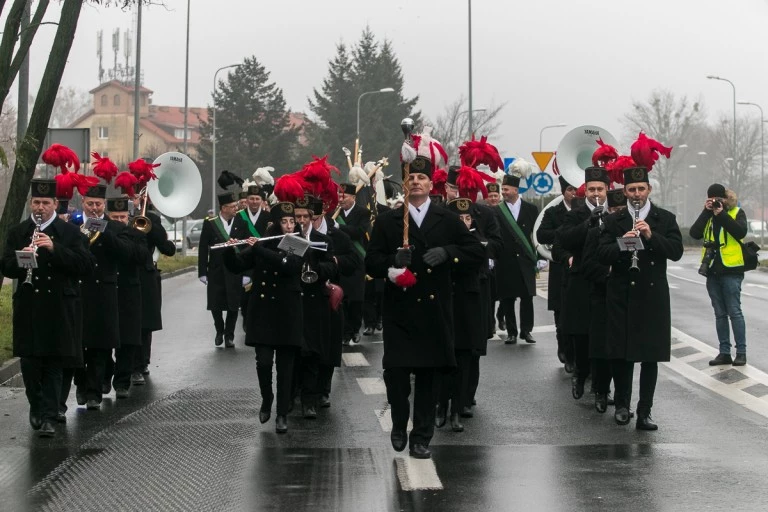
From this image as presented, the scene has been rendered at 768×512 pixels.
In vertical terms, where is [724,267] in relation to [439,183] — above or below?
below

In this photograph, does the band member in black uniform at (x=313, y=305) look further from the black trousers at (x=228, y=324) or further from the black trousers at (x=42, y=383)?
the black trousers at (x=228, y=324)

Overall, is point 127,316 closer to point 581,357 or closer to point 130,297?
point 130,297

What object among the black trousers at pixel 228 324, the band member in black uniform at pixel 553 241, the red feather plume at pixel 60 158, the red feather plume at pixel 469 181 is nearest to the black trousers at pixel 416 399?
the red feather plume at pixel 469 181

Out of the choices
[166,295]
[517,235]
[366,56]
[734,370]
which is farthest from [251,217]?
[366,56]

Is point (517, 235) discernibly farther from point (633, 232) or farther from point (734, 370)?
point (633, 232)

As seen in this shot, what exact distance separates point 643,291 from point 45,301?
4341 mm

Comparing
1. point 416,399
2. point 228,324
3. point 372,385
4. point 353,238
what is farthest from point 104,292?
point 228,324

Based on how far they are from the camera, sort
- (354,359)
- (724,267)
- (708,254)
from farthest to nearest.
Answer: (354,359)
(708,254)
(724,267)

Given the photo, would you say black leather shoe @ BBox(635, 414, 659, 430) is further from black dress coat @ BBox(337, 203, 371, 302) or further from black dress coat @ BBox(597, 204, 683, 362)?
black dress coat @ BBox(337, 203, 371, 302)

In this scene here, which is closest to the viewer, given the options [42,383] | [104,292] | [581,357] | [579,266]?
[42,383]

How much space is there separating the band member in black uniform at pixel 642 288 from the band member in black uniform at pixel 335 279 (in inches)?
79.3

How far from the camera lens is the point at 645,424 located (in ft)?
33.6

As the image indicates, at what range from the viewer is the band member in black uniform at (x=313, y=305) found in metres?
10.5

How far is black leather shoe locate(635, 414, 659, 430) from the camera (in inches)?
402
